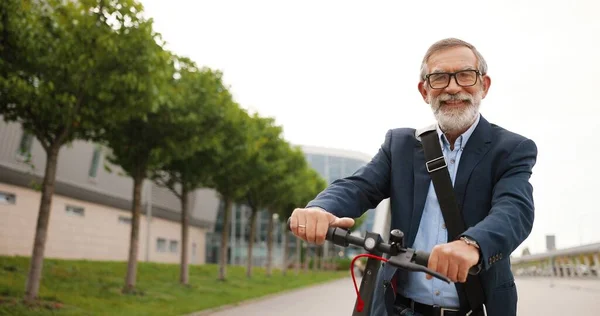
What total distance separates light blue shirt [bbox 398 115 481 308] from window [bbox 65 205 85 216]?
36.1 meters

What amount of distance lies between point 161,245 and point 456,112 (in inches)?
2009

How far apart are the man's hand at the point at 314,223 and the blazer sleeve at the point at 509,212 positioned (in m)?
0.47

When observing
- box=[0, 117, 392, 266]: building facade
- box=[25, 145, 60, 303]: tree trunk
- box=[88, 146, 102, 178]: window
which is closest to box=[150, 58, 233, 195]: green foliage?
box=[0, 117, 392, 266]: building facade

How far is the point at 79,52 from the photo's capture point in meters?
13.6

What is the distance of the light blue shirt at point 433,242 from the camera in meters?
2.88

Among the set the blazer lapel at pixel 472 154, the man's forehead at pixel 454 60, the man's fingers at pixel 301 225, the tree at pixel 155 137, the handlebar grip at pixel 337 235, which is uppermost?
the tree at pixel 155 137

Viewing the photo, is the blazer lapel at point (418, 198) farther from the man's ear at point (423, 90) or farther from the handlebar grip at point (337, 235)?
the handlebar grip at point (337, 235)

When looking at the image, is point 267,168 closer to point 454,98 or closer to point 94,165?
point 94,165

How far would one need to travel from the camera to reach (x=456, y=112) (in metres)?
2.96

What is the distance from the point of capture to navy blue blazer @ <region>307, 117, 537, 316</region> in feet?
8.58

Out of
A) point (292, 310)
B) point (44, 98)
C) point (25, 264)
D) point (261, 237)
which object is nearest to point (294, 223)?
point (44, 98)

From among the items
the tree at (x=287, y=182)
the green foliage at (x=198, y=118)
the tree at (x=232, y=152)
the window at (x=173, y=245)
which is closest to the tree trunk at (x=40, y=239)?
the green foliage at (x=198, y=118)

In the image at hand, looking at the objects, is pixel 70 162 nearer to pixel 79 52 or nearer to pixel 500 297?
pixel 79 52

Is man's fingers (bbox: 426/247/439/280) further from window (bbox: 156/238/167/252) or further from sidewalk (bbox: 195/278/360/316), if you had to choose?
window (bbox: 156/238/167/252)
